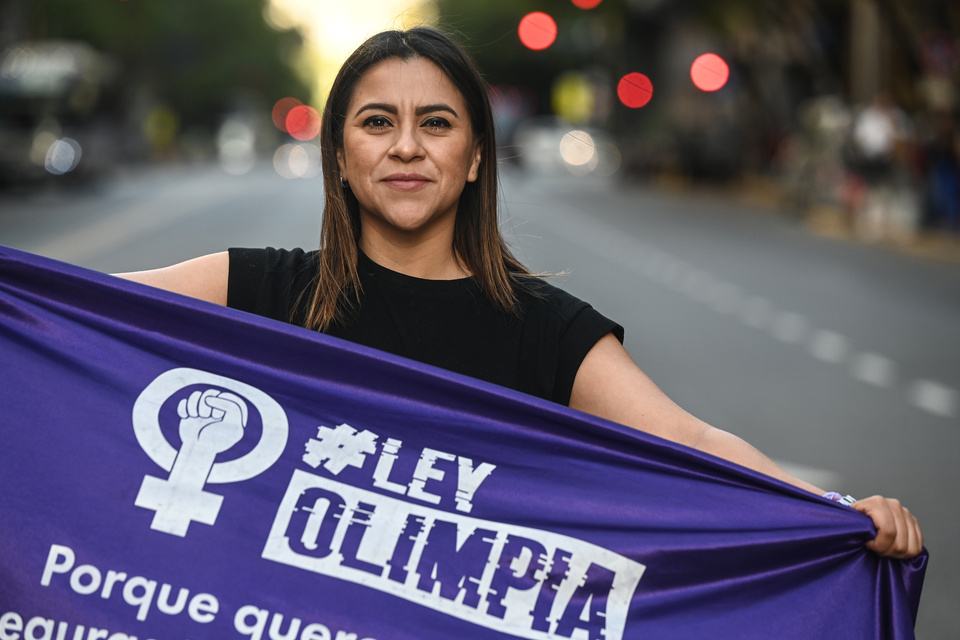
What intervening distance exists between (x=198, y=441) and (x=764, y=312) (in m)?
11.6

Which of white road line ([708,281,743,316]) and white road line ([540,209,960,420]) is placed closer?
white road line ([540,209,960,420])

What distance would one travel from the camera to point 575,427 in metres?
2.62

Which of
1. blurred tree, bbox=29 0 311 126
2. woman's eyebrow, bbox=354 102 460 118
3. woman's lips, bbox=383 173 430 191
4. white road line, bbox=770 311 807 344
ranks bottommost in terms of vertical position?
woman's lips, bbox=383 173 430 191

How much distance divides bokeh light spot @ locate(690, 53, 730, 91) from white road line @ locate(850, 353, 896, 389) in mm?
→ 37363

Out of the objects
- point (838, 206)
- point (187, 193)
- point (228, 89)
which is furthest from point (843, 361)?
point (228, 89)

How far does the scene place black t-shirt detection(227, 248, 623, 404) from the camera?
267 centimetres

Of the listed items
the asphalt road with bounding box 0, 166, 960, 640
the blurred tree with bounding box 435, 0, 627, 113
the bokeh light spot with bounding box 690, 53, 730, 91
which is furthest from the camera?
the blurred tree with bounding box 435, 0, 627, 113

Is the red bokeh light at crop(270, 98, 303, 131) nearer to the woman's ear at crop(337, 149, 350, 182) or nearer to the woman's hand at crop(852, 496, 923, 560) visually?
the woman's ear at crop(337, 149, 350, 182)

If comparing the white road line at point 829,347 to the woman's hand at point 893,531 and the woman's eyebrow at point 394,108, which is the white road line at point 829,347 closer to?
the woman's hand at point 893,531

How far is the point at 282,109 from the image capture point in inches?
6107

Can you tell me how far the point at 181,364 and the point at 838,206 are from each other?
26.2m

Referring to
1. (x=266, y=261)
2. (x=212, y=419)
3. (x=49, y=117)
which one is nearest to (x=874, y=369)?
(x=266, y=261)

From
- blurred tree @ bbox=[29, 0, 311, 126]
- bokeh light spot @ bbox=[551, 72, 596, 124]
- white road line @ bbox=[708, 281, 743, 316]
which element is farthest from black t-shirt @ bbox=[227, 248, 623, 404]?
bokeh light spot @ bbox=[551, 72, 596, 124]

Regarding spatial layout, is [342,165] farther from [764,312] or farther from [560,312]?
[764,312]
